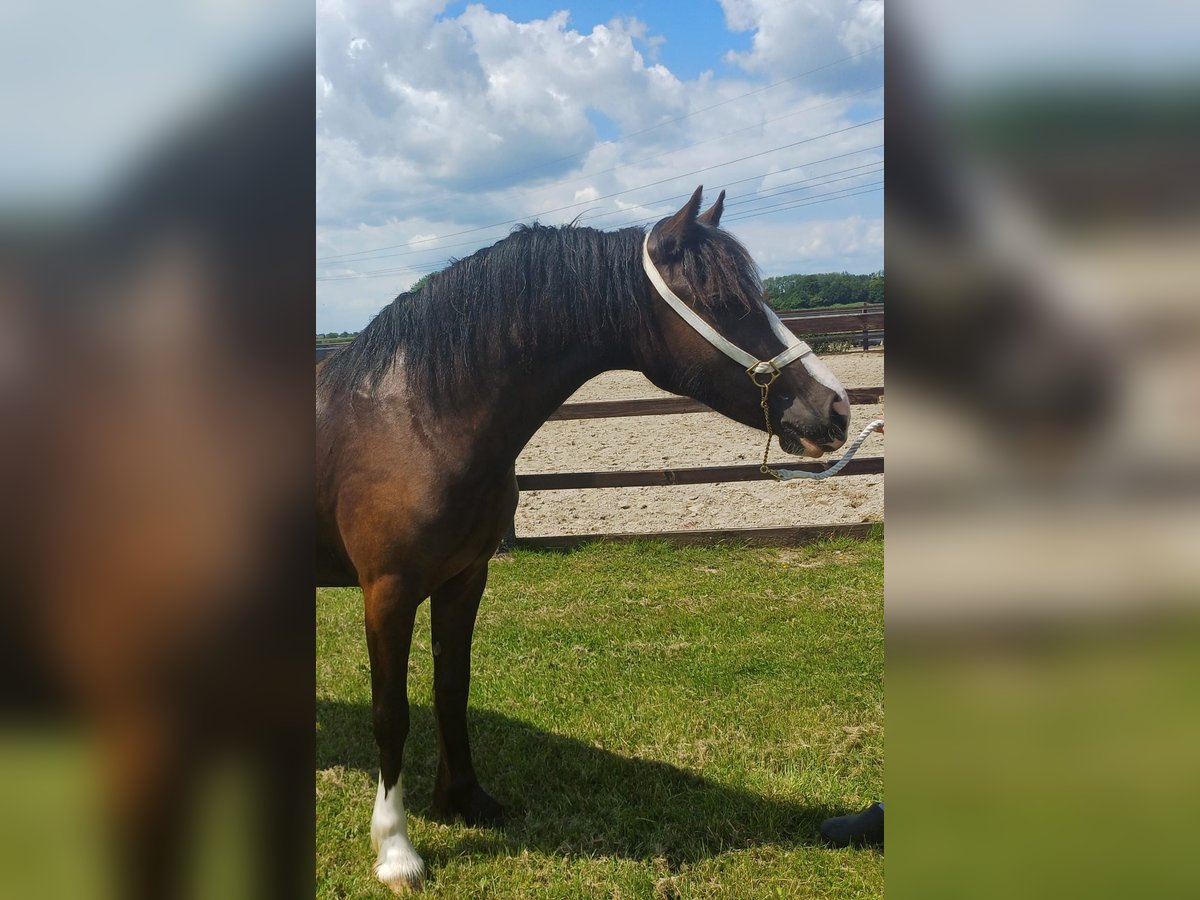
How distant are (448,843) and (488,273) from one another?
6.51 feet

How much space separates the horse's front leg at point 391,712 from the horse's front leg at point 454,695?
1.04 ft

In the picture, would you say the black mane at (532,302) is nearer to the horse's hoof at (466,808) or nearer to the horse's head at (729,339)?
the horse's head at (729,339)

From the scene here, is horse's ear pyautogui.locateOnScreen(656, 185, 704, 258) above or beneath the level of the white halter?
above

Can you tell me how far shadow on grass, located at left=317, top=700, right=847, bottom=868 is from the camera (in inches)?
110

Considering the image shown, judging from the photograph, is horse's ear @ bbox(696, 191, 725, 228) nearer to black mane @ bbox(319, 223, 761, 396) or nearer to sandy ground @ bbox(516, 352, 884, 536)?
black mane @ bbox(319, 223, 761, 396)

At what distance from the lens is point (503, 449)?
253cm

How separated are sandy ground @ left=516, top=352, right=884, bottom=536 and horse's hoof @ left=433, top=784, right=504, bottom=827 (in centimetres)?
367

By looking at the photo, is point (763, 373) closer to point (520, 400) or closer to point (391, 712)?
point (520, 400)

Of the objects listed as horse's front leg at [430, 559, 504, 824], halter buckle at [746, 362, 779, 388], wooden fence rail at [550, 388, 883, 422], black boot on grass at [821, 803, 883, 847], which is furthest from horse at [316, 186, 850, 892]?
wooden fence rail at [550, 388, 883, 422]
